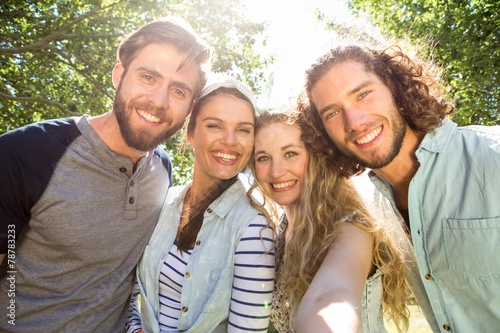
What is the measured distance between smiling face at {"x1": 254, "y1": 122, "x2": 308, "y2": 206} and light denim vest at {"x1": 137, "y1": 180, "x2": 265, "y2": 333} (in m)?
0.32

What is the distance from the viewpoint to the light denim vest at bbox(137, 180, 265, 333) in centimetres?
265


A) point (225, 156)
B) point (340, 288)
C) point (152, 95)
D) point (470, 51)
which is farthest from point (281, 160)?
point (470, 51)

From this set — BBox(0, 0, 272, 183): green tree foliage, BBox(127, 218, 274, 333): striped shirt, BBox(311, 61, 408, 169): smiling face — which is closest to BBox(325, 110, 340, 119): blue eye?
BBox(311, 61, 408, 169): smiling face

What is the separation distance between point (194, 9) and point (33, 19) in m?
3.58

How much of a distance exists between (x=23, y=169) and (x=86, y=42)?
669cm

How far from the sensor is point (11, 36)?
7.36 meters

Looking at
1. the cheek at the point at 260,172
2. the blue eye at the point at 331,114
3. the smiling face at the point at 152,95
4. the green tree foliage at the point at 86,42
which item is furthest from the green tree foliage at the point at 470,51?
the smiling face at the point at 152,95

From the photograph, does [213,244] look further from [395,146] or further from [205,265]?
[395,146]

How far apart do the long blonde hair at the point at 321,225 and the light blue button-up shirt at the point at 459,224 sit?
10.0 inches

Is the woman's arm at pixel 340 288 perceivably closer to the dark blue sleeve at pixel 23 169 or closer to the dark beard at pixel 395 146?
the dark beard at pixel 395 146

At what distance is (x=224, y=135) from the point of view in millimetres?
3098

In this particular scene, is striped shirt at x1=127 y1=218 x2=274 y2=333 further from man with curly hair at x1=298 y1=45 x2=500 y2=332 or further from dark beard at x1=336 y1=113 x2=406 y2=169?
dark beard at x1=336 y1=113 x2=406 y2=169

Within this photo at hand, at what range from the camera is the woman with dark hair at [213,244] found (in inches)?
100

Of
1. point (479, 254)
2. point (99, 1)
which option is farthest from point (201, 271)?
point (99, 1)
